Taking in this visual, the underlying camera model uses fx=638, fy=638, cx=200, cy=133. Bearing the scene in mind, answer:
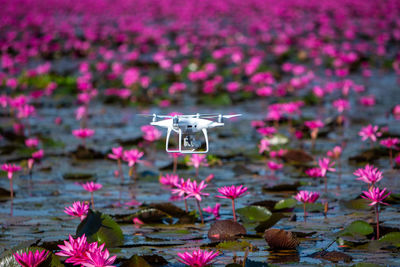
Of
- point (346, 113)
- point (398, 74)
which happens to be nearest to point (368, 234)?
point (346, 113)

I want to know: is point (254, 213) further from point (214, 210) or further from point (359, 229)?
point (359, 229)

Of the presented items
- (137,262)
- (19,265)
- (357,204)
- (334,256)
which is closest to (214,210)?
(357,204)

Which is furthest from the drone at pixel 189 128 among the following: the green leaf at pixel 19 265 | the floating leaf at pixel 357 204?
the floating leaf at pixel 357 204

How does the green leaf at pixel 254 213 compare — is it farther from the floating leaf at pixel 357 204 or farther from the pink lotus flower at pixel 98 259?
the pink lotus flower at pixel 98 259

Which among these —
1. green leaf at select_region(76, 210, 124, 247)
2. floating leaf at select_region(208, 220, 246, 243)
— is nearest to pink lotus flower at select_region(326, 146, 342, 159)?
floating leaf at select_region(208, 220, 246, 243)

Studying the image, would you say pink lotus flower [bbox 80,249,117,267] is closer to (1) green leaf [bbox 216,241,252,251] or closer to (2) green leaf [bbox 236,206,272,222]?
(1) green leaf [bbox 216,241,252,251]

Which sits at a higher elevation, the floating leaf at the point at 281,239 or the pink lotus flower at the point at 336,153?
the pink lotus flower at the point at 336,153

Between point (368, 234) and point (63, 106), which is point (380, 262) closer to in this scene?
point (368, 234)
